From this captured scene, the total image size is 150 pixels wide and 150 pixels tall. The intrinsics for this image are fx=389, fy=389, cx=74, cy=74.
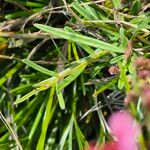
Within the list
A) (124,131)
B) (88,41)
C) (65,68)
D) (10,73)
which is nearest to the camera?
(124,131)

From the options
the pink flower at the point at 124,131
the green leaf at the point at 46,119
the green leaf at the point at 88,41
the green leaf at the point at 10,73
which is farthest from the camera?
the green leaf at the point at 10,73

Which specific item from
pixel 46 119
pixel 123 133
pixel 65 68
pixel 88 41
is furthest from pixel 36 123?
pixel 123 133

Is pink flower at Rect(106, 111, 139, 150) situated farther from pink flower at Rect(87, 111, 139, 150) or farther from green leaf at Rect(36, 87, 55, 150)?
green leaf at Rect(36, 87, 55, 150)

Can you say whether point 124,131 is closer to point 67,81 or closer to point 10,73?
point 67,81

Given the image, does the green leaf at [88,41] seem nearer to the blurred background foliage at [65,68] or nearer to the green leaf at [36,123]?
the blurred background foliage at [65,68]

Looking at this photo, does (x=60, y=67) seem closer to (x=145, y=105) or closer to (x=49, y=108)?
(x=49, y=108)

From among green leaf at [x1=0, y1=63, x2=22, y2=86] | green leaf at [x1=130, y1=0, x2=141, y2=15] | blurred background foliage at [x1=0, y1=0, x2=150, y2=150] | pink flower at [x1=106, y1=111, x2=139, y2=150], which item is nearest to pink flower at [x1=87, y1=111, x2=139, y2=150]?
pink flower at [x1=106, y1=111, x2=139, y2=150]

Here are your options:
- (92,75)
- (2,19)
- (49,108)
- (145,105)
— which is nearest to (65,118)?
(49,108)

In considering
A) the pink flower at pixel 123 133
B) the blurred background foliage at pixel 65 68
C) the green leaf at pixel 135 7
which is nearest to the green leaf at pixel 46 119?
the blurred background foliage at pixel 65 68

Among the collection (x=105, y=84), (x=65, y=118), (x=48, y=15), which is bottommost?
(x=65, y=118)

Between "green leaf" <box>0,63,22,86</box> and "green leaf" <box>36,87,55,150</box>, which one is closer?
"green leaf" <box>36,87,55,150</box>

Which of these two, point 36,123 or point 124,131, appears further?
point 36,123
